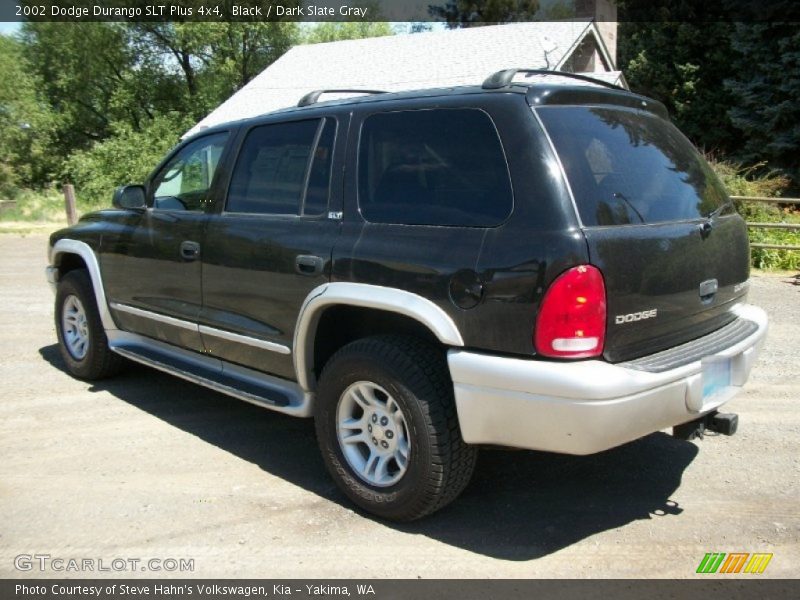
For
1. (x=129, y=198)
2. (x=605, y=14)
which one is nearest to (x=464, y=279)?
(x=129, y=198)

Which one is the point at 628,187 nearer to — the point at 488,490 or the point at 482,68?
the point at 488,490

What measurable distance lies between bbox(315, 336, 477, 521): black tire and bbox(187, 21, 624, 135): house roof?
1466 centimetres

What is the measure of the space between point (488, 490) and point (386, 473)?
67cm

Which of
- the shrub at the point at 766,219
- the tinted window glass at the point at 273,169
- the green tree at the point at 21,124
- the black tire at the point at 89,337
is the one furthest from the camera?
the green tree at the point at 21,124

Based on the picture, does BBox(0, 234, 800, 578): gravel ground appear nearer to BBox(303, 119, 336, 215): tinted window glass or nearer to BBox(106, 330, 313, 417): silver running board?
BBox(106, 330, 313, 417): silver running board

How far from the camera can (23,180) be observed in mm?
33281

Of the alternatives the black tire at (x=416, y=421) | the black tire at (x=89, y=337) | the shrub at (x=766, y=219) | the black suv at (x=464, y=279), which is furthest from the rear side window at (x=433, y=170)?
the shrub at (x=766, y=219)

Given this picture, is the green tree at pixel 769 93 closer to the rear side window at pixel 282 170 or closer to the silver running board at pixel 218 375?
the rear side window at pixel 282 170

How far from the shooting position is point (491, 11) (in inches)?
1491

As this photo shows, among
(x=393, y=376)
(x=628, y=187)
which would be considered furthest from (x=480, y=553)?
(x=628, y=187)

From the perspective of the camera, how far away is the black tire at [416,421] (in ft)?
10.6

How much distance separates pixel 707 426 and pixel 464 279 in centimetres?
156

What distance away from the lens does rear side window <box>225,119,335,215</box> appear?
3898 mm

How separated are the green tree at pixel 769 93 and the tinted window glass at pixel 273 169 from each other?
2075 cm
